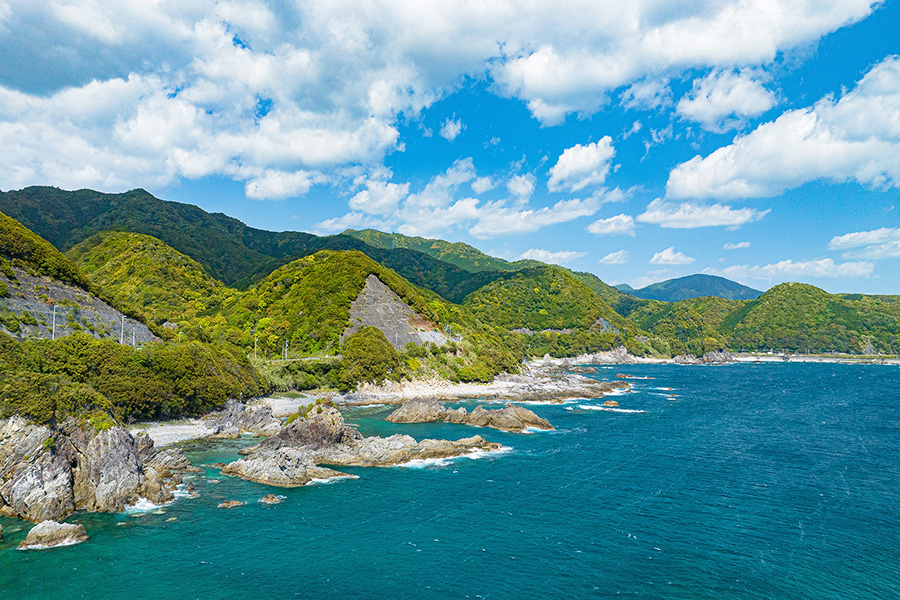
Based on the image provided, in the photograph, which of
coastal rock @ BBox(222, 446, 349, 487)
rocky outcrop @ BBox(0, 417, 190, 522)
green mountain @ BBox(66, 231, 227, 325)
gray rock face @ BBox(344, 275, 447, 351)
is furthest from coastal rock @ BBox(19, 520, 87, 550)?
green mountain @ BBox(66, 231, 227, 325)

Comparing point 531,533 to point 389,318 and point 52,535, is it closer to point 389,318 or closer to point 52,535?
point 52,535

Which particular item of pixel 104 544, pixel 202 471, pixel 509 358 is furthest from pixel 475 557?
pixel 509 358

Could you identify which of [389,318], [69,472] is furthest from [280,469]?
[389,318]

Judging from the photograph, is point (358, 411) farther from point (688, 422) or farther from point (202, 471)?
point (688, 422)

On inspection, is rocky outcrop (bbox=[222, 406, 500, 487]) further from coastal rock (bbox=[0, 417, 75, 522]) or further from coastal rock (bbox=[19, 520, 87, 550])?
coastal rock (bbox=[19, 520, 87, 550])

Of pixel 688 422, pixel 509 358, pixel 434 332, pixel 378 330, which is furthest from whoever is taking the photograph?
pixel 509 358
